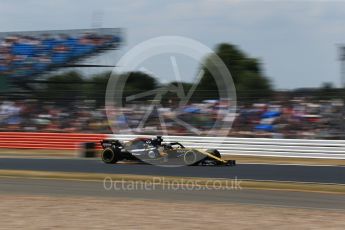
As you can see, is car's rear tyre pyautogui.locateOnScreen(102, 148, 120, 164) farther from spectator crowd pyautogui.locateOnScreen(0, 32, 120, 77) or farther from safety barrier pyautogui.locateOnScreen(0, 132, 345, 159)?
spectator crowd pyautogui.locateOnScreen(0, 32, 120, 77)

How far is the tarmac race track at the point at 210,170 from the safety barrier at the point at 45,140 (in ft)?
13.7

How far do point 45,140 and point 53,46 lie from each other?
491 inches

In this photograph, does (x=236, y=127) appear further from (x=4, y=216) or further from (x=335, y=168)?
(x=4, y=216)

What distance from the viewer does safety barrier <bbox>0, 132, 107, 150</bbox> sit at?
20355mm

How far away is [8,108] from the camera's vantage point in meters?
22.7

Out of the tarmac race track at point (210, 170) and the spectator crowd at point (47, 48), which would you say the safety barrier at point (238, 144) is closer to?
the tarmac race track at point (210, 170)

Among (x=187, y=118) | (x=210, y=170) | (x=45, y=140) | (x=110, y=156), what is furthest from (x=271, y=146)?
(x=45, y=140)

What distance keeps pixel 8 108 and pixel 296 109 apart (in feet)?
36.6

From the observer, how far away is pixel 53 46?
107 ft

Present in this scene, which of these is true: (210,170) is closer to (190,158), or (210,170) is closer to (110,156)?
(190,158)

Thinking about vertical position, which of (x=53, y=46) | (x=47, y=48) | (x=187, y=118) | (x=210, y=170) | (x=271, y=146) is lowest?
(x=210, y=170)

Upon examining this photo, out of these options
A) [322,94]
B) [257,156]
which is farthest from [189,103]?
[322,94]

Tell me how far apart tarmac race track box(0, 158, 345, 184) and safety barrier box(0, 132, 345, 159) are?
2.56m

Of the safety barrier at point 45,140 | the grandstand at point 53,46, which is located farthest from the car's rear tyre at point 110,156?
the grandstand at point 53,46
